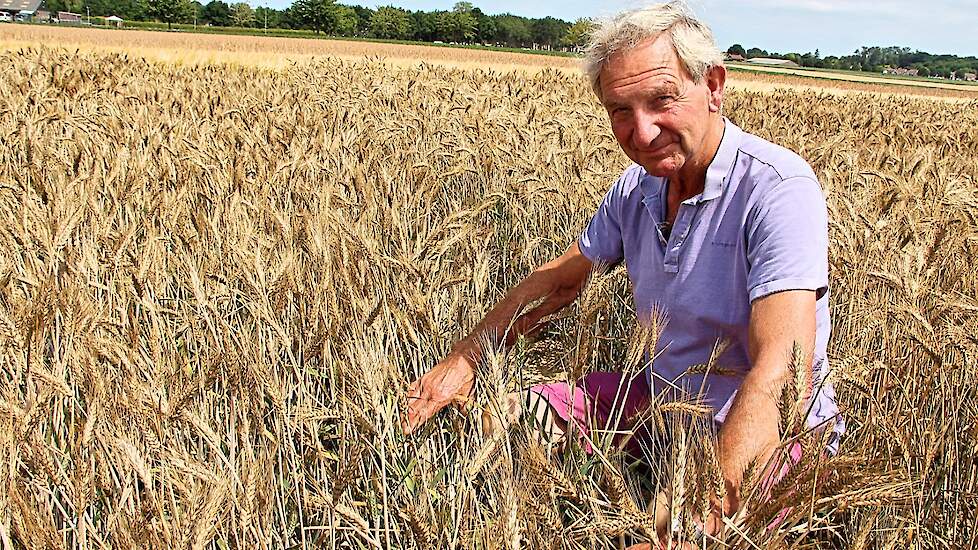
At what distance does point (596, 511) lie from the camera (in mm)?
980

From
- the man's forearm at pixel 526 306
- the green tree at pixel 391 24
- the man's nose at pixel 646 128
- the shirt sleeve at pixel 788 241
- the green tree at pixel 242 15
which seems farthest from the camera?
the green tree at pixel 242 15

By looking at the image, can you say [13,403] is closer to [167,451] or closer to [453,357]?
[167,451]

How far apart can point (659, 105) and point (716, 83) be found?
0.61 feet

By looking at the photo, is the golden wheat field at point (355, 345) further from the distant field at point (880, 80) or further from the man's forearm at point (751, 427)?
the distant field at point (880, 80)

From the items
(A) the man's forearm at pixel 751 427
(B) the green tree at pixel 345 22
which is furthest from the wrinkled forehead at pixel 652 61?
(B) the green tree at pixel 345 22

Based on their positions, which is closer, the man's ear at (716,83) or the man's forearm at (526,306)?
the man's ear at (716,83)

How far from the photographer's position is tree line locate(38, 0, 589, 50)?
93875mm

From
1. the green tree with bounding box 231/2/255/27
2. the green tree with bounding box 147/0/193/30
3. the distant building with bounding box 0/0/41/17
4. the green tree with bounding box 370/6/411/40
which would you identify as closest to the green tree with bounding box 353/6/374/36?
the green tree with bounding box 370/6/411/40

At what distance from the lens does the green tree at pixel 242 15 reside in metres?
102

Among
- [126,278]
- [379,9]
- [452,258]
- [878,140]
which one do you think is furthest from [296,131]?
[379,9]

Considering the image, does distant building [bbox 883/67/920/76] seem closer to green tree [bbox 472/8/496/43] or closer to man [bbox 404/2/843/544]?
green tree [bbox 472/8/496/43]

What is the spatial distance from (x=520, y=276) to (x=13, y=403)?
2.04 metres

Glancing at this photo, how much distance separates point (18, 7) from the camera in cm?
8981

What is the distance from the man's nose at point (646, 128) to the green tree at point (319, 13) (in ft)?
321
